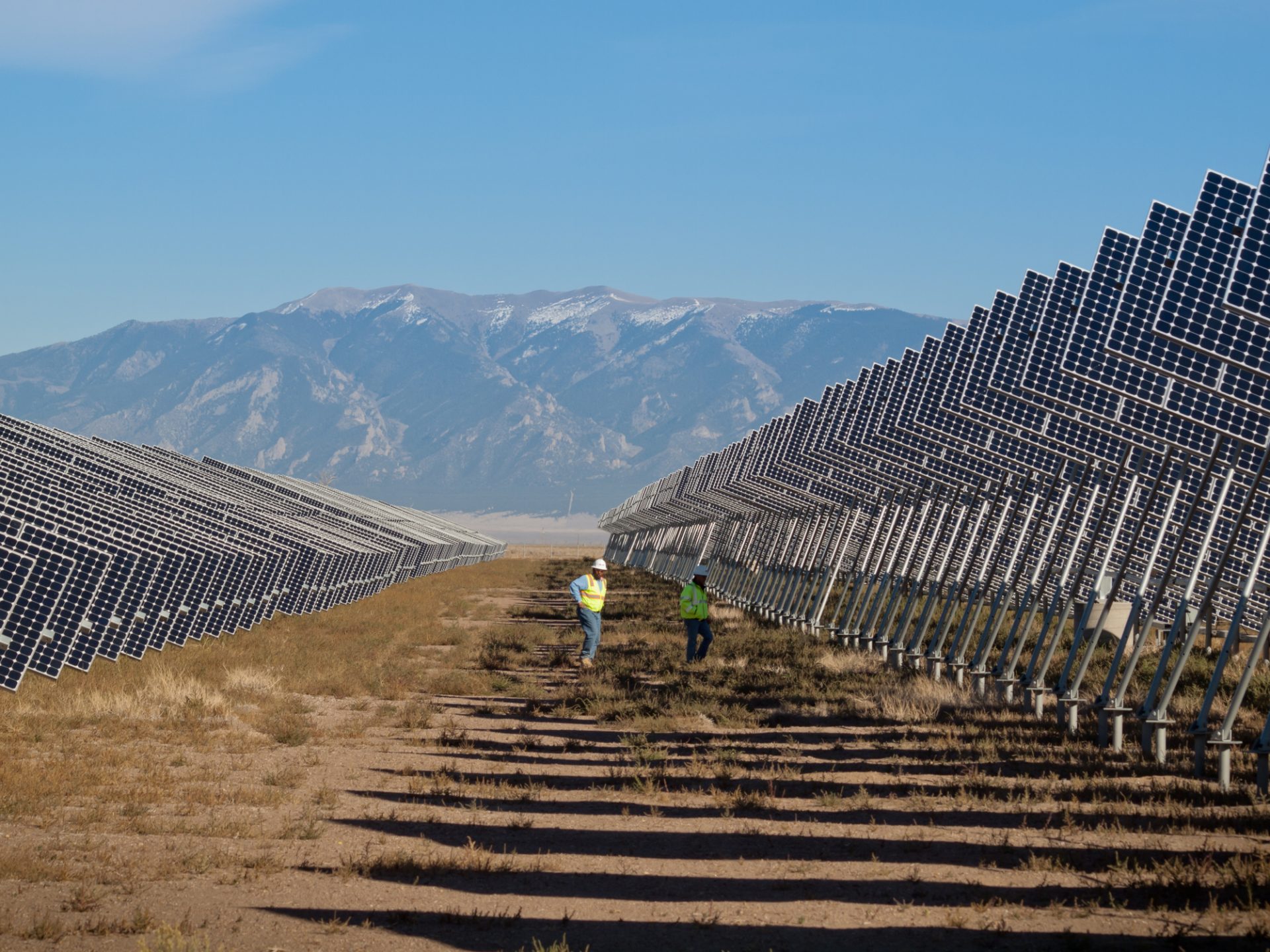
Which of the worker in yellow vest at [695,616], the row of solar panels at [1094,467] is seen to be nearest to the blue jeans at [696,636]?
the worker in yellow vest at [695,616]

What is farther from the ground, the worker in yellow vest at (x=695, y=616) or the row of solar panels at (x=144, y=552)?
the worker in yellow vest at (x=695, y=616)

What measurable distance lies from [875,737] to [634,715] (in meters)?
3.42

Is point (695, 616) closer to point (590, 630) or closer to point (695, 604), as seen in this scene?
point (695, 604)

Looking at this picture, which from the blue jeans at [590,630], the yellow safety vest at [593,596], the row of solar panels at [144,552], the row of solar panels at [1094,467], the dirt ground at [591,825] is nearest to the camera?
the dirt ground at [591,825]

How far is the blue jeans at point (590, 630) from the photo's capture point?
25.8m

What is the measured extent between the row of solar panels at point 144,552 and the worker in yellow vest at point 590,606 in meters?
6.03

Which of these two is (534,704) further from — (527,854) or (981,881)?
(981,881)

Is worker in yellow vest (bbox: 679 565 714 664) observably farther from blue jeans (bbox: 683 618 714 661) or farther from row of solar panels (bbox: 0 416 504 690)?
row of solar panels (bbox: 0 416 504 690)

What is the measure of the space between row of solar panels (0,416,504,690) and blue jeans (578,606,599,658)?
6.16m

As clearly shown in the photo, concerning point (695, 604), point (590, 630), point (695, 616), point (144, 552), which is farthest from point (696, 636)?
point (144, 552)

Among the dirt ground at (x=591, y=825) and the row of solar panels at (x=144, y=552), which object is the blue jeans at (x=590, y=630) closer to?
the dirt ground at (x=591, y=825)

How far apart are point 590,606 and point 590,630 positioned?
1.46 ft

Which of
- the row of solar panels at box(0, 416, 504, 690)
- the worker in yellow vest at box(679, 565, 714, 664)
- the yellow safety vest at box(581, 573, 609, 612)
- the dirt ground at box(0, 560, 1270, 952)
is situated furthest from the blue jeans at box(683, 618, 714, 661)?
the row of solar panels at box(0, 416, 504, 690)

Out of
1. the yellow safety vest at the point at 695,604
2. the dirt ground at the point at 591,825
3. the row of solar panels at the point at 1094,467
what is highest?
the row of solar panels at the point at 1094,467
